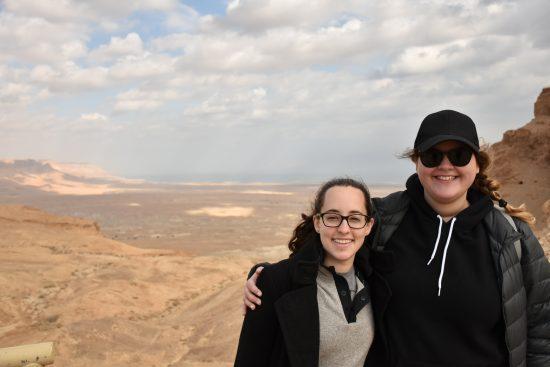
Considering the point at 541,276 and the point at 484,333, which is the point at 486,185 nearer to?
the point at 541,276

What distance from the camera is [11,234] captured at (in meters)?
15.8

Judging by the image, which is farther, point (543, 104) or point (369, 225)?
point (543, 104)

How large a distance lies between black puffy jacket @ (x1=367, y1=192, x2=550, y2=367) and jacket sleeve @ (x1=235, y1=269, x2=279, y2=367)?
0.48 meters

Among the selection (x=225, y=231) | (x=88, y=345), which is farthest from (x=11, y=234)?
(x=225, y=231)

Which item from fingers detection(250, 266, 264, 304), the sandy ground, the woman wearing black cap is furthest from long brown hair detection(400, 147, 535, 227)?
the sandy ground

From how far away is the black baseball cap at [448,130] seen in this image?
2193 mm

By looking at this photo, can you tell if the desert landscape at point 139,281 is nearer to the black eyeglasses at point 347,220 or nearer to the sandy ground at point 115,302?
the sandy ground at point 115,302

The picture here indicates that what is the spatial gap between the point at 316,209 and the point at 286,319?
54 cm

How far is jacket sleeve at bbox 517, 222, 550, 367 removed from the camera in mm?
2186

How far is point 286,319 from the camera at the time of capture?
2.07 metres

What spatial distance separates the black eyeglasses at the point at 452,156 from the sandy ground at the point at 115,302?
17.7 feet

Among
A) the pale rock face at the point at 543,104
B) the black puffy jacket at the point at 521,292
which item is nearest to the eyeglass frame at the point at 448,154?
the black puffy jacket at the point at 521,292

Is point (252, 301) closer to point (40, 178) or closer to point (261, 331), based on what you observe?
point (261, 331)

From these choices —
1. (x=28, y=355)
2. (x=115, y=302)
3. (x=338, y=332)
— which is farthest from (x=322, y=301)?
(x=115, y=302)
